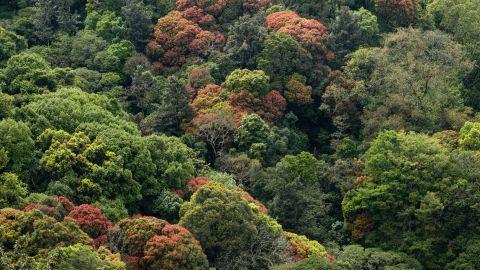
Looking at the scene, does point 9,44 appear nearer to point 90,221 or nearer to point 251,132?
point 251,132

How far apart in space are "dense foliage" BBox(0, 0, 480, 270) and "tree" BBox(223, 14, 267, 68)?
16 cm

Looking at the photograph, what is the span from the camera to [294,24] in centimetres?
6253

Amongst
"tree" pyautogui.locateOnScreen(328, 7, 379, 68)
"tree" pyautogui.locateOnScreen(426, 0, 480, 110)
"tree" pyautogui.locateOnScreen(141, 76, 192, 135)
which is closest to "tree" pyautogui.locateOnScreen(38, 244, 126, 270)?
"tree" pyautogui.locateOnScreen(141, 76, 192, 135)

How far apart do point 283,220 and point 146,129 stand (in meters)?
13.1

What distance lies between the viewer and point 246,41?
6050cm

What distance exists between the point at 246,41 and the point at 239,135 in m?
9.93

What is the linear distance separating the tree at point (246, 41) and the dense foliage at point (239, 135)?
0.54ft

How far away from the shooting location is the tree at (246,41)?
198 ft

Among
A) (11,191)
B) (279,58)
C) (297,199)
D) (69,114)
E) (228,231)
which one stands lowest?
(297,199)

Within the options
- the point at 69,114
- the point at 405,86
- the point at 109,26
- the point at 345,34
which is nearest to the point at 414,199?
the point at 405,86

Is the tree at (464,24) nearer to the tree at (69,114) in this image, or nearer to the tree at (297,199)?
the tree at (297,199)

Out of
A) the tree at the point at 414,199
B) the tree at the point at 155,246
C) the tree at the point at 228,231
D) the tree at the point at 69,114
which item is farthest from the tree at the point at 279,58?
the tree at the point at 155,246

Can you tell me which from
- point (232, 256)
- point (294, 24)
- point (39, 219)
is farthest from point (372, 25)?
point (39, 219)

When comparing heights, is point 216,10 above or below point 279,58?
above
